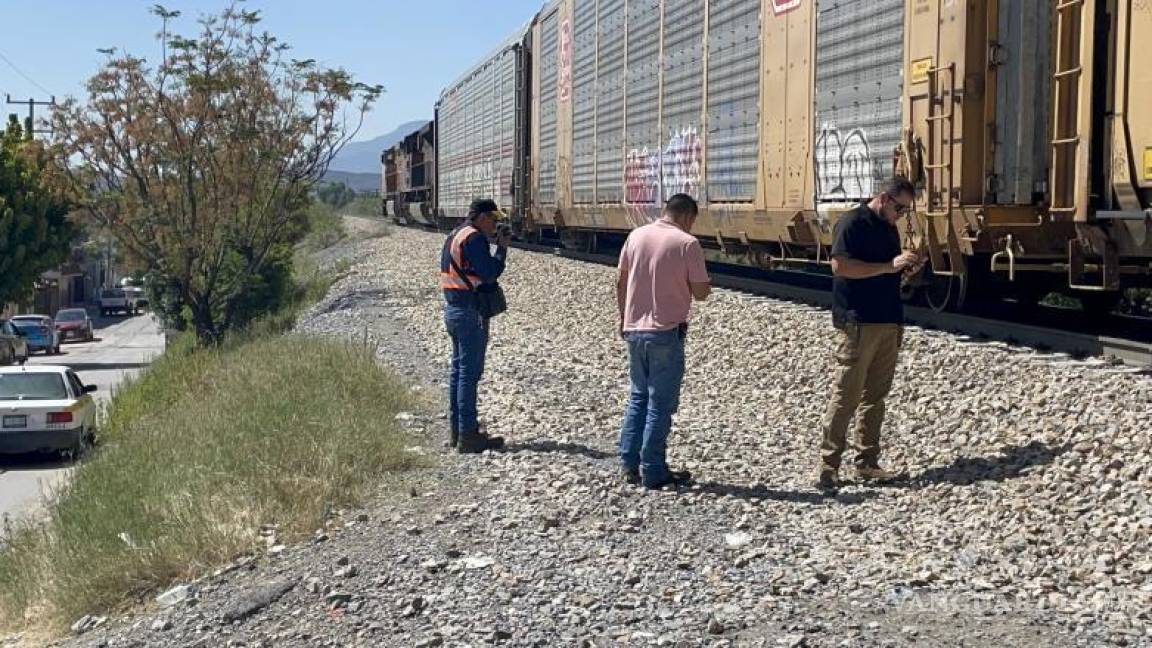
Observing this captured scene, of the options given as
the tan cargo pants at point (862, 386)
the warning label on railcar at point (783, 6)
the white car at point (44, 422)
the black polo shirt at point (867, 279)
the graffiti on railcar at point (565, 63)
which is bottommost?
the white car at point (44, 422)

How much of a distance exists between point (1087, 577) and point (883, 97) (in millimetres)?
5763

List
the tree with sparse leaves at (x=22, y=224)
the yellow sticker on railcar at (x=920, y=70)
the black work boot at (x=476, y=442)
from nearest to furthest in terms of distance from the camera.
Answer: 1. the black work boot at (x=476, y=442)
2. the yellow sticker on railcar at (x=920, y=70)
3. the tree with sparse leaves at (x=22, y=224)

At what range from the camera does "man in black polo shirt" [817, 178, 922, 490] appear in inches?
293

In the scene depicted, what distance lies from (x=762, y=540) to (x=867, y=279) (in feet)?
5.80

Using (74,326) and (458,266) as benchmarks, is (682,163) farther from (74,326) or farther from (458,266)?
(74,326)

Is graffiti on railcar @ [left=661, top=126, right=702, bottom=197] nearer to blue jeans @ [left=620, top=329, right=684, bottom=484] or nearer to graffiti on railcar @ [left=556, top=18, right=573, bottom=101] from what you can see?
graffiti on railcar @ [left=556, top=18, right=573, bottom=101]

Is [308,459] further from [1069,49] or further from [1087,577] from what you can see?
[1069,49]

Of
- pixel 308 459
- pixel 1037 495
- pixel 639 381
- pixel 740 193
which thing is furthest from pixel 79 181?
pixel 1037 495

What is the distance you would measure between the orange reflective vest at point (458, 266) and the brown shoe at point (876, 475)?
282cm

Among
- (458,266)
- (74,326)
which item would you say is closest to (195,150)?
(458,266)

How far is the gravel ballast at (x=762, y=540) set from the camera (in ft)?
18.2

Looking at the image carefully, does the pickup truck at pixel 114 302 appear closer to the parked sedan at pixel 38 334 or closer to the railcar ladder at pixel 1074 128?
the parked sedan at pixel 38 334

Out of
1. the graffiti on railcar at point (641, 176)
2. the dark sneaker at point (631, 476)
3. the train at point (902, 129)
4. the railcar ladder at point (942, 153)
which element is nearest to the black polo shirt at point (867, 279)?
the dark sneaker at point (631, 476)

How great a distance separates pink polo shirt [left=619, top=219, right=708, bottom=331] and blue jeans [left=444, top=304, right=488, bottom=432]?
1.64 meters
